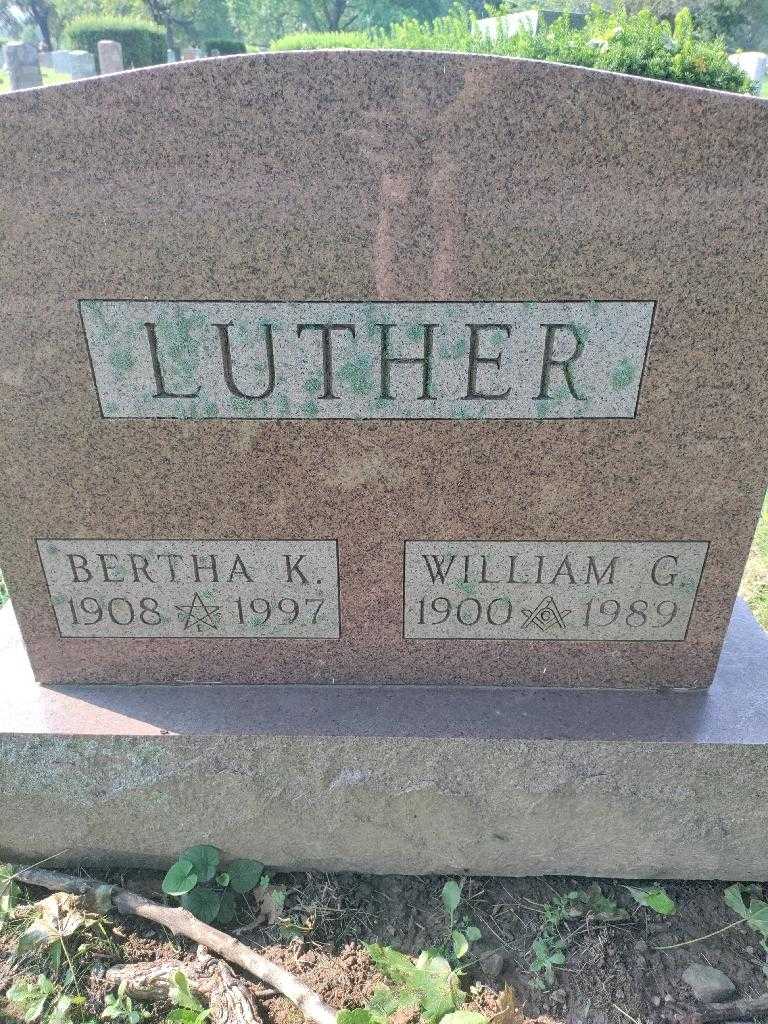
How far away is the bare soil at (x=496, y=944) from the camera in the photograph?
1.88 m

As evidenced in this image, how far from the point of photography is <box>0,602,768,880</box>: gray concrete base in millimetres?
1971

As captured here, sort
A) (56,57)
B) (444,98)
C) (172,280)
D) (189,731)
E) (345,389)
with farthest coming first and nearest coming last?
(56,57)
(189,731)
(345,389)
(172,280)
(444,98)

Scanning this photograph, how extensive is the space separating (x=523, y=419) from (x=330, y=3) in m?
49.5

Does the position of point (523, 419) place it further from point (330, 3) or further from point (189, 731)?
point (330, 3)

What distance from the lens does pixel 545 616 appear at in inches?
80.8

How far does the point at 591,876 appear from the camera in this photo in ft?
7.14

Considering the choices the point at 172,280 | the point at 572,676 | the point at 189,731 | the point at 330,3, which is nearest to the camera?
the point at 172,280

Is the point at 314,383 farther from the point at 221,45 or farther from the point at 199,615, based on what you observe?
the point at 221,45

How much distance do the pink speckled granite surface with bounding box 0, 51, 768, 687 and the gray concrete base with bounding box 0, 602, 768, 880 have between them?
0.15 meters

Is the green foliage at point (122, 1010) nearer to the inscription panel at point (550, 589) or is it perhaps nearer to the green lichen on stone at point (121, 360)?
the inscription panel at point (550, 589)

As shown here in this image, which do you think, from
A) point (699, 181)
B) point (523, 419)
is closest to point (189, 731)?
point (523, 419)

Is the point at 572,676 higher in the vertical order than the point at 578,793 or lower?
higher

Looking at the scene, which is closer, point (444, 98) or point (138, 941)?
point (444, 98)

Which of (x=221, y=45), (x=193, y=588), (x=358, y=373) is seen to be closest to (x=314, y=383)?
(x=358, y=373)
